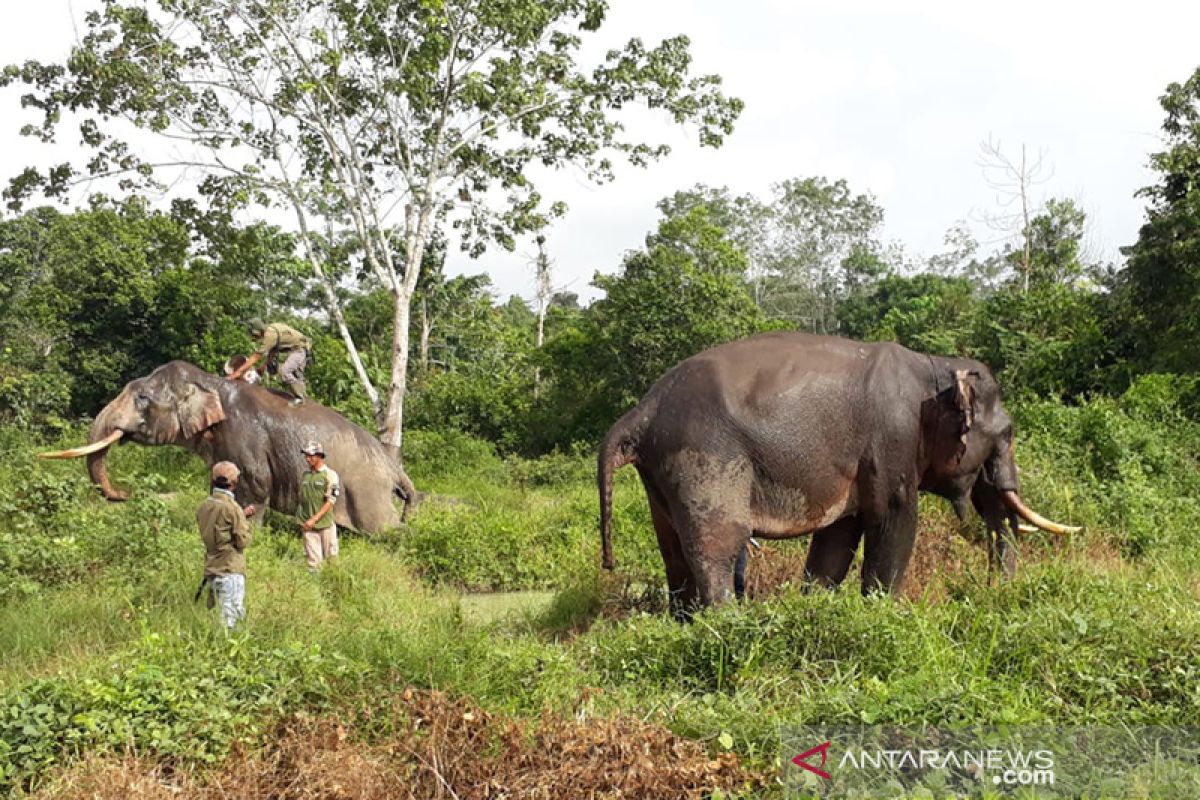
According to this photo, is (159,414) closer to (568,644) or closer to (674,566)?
(568,644)

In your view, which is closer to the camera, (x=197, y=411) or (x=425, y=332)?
(x=197, y=411)

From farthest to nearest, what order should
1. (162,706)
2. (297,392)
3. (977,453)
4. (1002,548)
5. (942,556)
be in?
(297,392) < (942,556) < (1002,548) < (977,453) < (162,706)

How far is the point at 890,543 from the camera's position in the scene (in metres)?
5.74

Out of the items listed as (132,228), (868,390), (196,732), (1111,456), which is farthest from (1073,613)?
(132,228)

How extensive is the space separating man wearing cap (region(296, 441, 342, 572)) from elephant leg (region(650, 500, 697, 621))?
11.3 feet

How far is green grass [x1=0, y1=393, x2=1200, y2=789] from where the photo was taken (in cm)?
388

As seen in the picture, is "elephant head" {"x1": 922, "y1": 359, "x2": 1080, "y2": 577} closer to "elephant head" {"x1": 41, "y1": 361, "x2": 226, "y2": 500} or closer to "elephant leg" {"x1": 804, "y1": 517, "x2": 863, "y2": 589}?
"elephant leg" {"x1": 804, "y1": 517, "x2": 863, "y2": 589}

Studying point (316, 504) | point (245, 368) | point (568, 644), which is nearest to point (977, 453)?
point (568, 644)

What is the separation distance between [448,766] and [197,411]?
263 inches

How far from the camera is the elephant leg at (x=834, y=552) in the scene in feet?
20.6

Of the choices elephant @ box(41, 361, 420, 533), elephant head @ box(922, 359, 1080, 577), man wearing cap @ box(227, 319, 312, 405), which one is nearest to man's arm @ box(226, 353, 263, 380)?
man wearing cap @ box(227, 319, 312, 405)

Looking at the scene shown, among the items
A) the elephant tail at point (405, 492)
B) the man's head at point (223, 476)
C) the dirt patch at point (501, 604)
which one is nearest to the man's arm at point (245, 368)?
the elephant tail at point (405, 492)

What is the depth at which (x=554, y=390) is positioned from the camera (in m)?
21.5

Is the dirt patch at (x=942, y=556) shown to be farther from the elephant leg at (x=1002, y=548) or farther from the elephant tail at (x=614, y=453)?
the elephant tail at (x=614, y=453)
